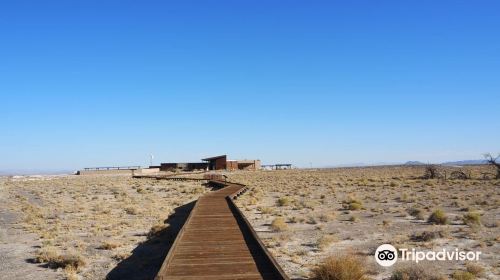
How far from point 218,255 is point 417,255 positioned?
5.58 m

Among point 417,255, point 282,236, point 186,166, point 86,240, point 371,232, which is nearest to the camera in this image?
point 417,255

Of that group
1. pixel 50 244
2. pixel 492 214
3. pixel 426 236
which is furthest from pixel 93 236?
pixel 492 214

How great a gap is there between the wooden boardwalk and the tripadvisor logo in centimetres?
339

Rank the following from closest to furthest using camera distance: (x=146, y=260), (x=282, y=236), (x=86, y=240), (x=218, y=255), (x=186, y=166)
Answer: (x=218, y=255), (x=146, y=260), (x=282, y=236), (x=86, y=240), (x=186, y=166)

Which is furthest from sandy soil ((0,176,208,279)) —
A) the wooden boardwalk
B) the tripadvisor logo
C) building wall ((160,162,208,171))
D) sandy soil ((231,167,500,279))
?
building wall ((160,162,208,171))

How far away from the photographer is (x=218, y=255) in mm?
9734

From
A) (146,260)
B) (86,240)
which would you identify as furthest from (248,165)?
(146,260)

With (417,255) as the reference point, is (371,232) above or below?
above

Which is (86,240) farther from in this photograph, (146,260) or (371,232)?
(371,232)

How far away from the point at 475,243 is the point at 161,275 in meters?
9.84

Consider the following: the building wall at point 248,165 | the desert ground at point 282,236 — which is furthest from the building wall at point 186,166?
the desert ground at point 282,236

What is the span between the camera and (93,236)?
15.8 metres

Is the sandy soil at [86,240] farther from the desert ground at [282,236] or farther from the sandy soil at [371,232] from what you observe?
the sandy soil at [371,232]

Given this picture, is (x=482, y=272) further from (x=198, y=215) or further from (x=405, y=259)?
(x=198, y=215)
